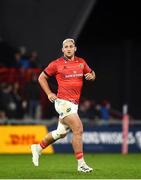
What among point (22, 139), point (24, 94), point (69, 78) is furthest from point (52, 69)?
point (24, 94)

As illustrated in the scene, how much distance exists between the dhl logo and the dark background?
604 centimetres

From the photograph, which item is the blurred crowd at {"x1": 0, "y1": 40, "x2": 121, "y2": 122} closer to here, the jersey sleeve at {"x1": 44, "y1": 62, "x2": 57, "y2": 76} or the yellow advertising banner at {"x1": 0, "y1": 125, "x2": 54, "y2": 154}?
the yellow advertising banner at {"x1": 0, "y1": 125, "x2": 54, "y2": 154}

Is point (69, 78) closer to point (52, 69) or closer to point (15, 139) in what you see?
point (52, 69)

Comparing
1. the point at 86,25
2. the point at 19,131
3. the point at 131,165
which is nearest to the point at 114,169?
the point at 131,165

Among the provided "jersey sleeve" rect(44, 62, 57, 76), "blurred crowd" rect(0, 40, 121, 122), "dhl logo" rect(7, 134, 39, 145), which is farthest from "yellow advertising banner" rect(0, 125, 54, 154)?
"jersey sleeve" rect(44, 62, 57, 76)

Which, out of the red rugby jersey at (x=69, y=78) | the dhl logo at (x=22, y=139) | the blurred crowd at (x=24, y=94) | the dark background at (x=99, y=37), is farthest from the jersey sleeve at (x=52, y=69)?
the dark background at (x=99, y=37)

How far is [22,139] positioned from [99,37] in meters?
9.74

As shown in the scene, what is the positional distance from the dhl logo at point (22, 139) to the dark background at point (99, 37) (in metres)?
6.04

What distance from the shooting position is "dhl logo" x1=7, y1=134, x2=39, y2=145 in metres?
22.4

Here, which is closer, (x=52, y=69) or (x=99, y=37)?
(x=52, y=69)

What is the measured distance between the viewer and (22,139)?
22391 mm

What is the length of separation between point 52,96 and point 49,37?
47.8 ft

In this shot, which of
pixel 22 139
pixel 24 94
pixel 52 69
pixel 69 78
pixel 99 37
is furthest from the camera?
pixel 99 37

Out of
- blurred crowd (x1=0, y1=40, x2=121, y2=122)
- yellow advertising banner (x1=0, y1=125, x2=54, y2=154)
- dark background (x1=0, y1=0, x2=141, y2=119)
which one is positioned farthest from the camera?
dark background (x1=0, y1=0, x2=141, y2=119)
